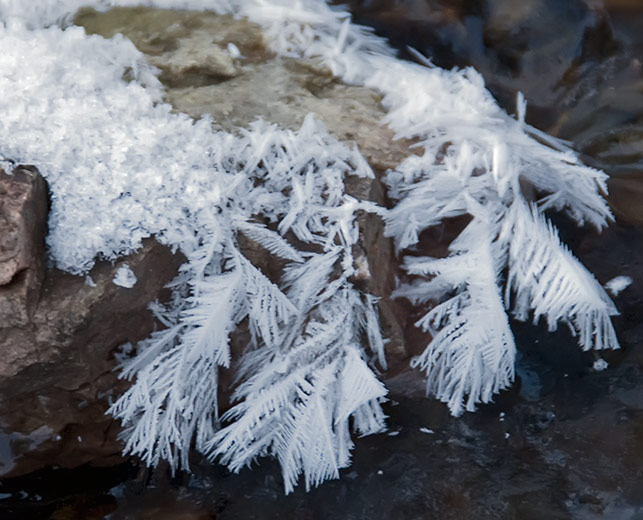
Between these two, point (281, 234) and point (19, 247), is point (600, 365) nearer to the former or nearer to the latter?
point (281, 234)

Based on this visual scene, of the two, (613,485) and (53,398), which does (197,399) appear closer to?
(53,398)

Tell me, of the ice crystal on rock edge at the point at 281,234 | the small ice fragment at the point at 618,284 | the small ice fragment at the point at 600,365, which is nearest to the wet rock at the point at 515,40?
the ice crystal on rock edge at the point at 281,234

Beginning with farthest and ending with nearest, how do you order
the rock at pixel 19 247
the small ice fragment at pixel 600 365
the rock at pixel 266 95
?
the small ice fragment at pixel 600 365 < the rock at pixel 266 95 < the rock at pixel 19 247

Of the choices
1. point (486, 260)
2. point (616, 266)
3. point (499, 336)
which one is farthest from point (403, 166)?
point (616, 266)

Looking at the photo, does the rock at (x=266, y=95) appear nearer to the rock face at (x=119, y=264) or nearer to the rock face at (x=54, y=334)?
the rock face at (x=119, y=264)

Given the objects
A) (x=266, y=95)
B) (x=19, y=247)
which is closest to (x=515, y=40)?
(x=266, y=95)

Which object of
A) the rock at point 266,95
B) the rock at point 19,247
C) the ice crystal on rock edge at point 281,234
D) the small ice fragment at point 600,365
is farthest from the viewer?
the small ice fragment at point 600,365
